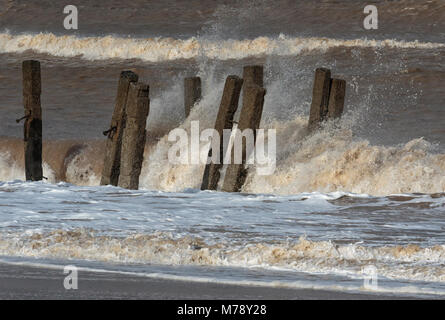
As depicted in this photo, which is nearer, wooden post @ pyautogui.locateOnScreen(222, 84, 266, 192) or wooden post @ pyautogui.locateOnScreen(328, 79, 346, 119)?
wooden post @ pyautogui.locateOnScreen(222, 84, 266, 192)

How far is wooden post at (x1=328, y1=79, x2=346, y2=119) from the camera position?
13422 mm

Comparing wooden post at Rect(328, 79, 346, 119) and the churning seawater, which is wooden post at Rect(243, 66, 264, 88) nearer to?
wooden post at Rect(328, 79, 346, 119)

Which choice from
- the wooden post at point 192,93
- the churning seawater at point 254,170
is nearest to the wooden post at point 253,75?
the churning seawater at point 254,170

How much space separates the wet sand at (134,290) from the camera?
21.2 ft

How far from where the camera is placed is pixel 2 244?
8.20 meters

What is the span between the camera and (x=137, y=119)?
11492mm

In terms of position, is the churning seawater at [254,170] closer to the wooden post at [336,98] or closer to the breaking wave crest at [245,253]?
the breaking wave crest at [245,253]

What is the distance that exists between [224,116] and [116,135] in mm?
1320

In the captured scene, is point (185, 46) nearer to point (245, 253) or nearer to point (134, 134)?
point (134, 134)

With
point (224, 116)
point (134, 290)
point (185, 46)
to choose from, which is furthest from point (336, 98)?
point (185, 46)

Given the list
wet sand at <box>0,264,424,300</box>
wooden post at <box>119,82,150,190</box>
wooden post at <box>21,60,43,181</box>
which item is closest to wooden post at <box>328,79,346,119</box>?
wooden post at <box>119,82,150,190</box>

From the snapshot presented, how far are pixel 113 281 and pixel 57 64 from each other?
80.2 ft

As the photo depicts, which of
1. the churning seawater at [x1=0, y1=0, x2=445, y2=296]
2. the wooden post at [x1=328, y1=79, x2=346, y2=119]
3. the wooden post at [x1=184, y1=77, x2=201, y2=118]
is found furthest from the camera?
the wooden post at [x1=184, y1=77, x2=201, y2=118]
